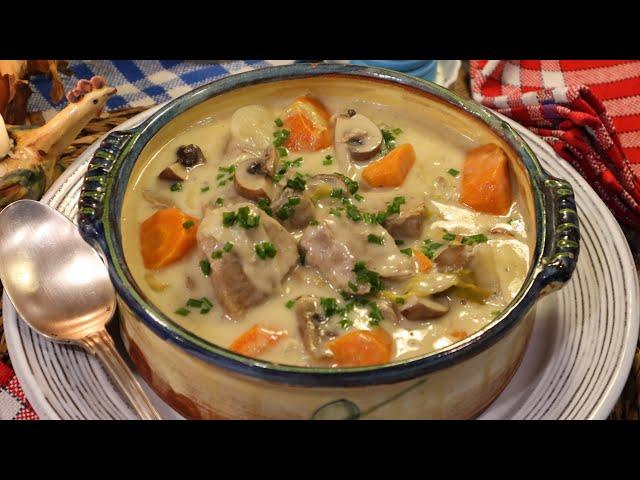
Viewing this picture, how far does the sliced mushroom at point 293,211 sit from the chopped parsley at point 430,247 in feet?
1.19

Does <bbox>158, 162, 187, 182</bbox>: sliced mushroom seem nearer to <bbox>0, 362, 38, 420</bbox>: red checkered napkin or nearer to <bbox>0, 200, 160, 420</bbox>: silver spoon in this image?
<bbox>0, 200, 160, 420</bbox>: silver spoon

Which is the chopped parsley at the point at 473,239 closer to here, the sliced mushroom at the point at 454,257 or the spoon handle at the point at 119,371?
the sliced mushroom at the point at 454,257

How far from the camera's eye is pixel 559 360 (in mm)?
2146

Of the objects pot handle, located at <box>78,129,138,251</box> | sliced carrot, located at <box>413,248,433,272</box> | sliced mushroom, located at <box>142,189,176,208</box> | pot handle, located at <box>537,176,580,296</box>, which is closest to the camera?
pot handle, located at <box>537,176,580,296</box>

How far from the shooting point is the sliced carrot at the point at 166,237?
2.27 meters

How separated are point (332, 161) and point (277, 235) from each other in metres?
0.54

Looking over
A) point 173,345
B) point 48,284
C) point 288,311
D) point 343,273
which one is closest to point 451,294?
point 343,273

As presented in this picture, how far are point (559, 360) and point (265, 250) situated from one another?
0.89 m

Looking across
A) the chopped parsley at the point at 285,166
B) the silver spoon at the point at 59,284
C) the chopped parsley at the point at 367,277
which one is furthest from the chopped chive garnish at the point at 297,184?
the silver spoon at the point at 59,284

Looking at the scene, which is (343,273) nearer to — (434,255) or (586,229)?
(434,255)

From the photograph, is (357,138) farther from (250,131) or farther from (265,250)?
(265,250)

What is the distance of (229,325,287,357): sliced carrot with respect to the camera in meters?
2.02

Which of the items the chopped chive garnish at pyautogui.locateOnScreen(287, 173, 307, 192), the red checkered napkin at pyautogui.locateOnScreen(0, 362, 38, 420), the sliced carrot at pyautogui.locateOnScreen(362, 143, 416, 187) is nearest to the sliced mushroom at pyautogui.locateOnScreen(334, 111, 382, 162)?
the sliced carrot at pyautogui.locateOnScreen(362, 143, 416, 187)

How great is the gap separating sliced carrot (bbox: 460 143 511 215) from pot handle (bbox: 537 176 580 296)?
0.83 ft
